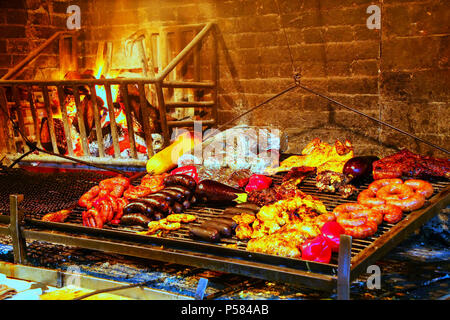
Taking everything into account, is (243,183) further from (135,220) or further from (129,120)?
(129,120)

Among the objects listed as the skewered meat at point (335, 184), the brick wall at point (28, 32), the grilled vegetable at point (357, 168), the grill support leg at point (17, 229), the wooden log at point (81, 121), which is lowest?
the grill support leg at point (17, 229)

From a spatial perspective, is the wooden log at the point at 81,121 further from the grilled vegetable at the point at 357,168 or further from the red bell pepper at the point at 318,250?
the red bell pepper at the point at 318,250

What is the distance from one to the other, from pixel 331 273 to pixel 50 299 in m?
2.33

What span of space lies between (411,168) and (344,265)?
2568mm

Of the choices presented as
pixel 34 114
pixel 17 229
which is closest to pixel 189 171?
pixel 17 229

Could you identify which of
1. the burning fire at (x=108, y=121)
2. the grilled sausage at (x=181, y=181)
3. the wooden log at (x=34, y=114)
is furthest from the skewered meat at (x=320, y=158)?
the wooden log at (x=34, y=114)

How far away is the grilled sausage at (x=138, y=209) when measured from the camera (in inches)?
186

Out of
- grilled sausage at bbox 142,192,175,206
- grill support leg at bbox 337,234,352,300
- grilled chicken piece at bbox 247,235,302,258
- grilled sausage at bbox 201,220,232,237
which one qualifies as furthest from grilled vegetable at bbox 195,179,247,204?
grill support leg at bbox 337,234,352,300

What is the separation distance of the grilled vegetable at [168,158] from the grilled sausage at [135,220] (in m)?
1.90

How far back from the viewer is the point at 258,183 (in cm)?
537

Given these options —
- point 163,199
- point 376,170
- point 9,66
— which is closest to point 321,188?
point 376,170

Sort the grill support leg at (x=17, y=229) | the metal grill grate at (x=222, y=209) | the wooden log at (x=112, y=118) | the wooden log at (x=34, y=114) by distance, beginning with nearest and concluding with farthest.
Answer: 1. the metal grill grate at (x=222, y=209)
2. the grill support leg at (x=17, y=229)
3. the wooden log at (x=112, y=118)
4. the wooden log at (x=34, y=114)

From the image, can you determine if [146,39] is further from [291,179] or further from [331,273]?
[331,273]

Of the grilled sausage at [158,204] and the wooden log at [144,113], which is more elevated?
the wooden log at [144,113]
